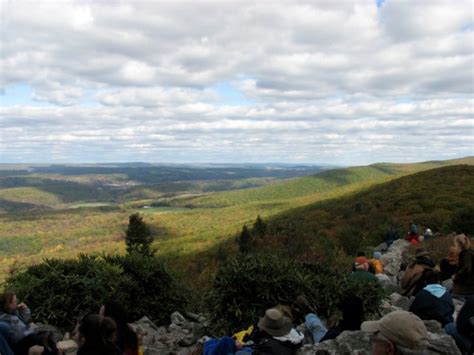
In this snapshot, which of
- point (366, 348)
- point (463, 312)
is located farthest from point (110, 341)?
point (463, 312)

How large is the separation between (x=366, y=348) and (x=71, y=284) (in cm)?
800

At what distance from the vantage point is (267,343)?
20.8 feet

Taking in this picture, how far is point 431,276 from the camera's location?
341 inches

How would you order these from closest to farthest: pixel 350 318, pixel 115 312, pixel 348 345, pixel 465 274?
pixel 348 345 → pixel 115 312 → pixel 350 318 → pixel 465 274

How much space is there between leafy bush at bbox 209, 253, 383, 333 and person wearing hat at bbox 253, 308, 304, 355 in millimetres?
2954

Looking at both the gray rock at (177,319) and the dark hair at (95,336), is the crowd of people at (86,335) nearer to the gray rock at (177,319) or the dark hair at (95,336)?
the dark hair at (95,336)

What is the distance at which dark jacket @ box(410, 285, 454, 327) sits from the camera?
22.9 ft

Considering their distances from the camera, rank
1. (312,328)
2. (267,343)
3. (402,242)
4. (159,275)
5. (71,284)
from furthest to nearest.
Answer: (402,242) → (159,275) → (71,284) → (312,328) → (267,343)

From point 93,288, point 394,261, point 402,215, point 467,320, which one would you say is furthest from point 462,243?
point 402,215

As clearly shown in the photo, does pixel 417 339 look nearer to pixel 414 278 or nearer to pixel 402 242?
pixel 414 278

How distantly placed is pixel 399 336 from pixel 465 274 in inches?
219

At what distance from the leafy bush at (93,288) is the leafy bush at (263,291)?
3003mm

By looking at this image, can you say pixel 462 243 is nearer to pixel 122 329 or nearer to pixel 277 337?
pixel 277 337

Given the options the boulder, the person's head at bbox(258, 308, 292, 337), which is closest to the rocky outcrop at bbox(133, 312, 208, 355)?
the person's head at bbox(258, 308, 292, 337)
